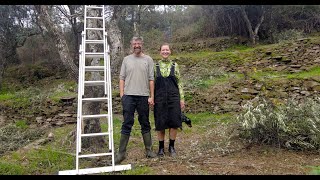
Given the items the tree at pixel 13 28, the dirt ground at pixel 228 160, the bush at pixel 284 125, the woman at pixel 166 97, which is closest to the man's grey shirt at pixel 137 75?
the woman at pixel 166 97

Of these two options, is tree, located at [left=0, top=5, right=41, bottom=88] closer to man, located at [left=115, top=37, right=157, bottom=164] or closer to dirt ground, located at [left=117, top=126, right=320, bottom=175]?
dirt ground, located at [left=117, top=126, right=320, bottom=175]

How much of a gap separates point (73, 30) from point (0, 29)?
3.56 meters

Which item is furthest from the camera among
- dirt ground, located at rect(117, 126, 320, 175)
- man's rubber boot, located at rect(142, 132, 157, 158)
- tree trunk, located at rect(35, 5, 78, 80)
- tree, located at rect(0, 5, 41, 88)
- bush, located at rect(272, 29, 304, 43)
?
tree, located at rect(0, 5, 41, 88)

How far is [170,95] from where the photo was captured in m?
4.58

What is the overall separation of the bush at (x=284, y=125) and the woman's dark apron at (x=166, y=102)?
1.15 m

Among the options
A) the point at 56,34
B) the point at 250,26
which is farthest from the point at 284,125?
the point at 250,26

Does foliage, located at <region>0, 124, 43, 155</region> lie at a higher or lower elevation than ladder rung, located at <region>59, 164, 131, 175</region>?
lower

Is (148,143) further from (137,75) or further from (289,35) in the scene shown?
(289,35)

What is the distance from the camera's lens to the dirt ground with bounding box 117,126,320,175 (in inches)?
152

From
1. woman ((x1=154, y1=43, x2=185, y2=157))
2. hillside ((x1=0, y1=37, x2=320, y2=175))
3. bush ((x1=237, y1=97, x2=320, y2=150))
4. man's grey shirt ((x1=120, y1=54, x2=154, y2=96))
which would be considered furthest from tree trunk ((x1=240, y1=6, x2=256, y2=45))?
man's grey shirt ((x1=120, y1=54, x2=154, y2=96))

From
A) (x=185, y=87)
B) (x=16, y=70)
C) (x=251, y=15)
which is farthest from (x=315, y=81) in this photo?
(x=16, y=70)

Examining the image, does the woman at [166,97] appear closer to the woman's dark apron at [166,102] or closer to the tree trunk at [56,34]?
the woman's dark apron at [166,102]

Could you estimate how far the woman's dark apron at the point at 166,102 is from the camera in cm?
457

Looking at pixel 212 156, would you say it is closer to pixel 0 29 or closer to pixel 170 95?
pixel 170 95
